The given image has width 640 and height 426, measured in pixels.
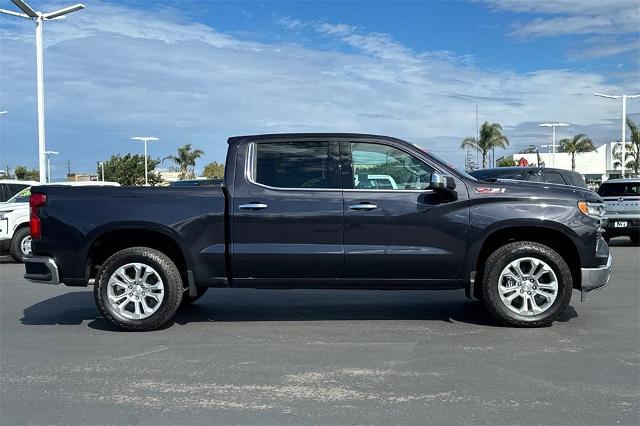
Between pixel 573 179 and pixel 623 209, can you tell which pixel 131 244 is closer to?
pixel 573 179

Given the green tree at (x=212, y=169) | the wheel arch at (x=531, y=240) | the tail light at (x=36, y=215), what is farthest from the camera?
the green tree at (x=212, y=169)

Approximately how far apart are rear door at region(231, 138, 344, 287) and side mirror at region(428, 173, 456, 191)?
92 centimetres

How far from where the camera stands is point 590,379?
4.68m

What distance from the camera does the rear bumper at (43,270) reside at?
6172 mm

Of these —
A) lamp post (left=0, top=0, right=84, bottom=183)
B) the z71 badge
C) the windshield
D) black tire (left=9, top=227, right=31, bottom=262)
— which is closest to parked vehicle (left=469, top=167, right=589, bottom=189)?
the z71 badge

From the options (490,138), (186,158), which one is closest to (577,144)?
(490,138)

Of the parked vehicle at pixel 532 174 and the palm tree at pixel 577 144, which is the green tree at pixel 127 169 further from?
the parked vehicle at pixel 532 174

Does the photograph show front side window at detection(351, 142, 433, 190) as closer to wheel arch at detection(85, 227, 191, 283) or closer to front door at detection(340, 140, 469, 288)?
front door at detection(340, 140, 469, 288)

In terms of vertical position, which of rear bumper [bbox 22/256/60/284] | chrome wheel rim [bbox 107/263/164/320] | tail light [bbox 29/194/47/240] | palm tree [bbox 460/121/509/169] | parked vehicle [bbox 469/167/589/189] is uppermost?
palm tree [bbox 460/121/509/169]

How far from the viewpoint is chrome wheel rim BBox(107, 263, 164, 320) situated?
618 centimetres

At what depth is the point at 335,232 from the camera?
6031 millimetres

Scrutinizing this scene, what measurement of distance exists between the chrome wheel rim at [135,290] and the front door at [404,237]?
1928mm

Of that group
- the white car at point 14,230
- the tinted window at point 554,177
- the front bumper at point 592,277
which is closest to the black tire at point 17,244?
the white car at point 14,230

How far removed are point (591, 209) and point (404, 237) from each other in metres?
1.91
